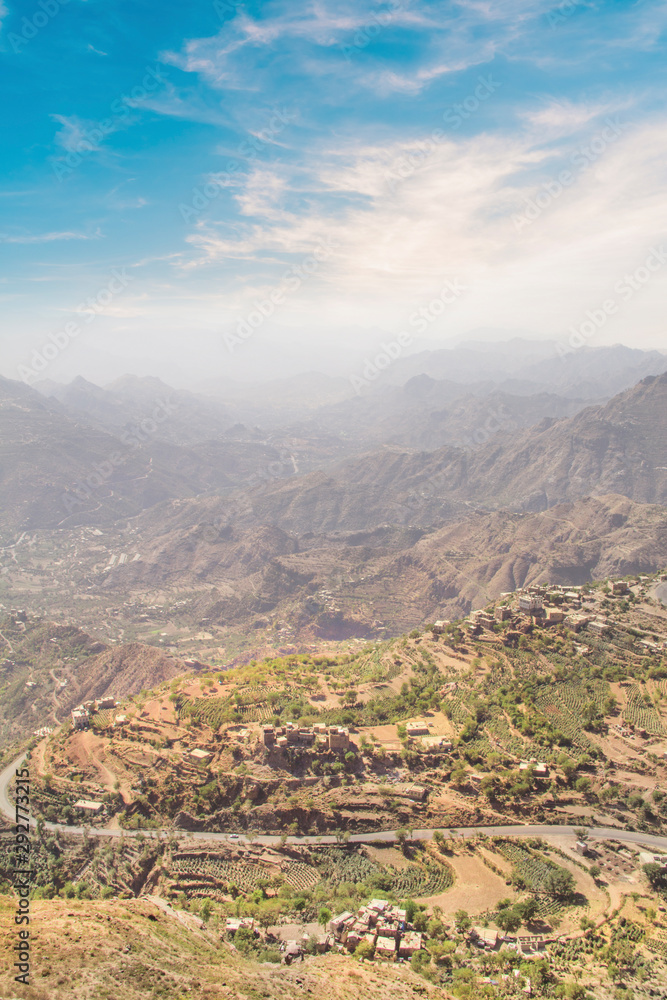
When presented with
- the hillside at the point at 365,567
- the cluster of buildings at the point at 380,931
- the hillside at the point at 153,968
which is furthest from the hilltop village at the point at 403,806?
the hillside at the point at 365,567

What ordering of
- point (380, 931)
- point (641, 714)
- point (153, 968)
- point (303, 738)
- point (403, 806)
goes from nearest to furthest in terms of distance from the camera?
point (153, 968), point (380, 931), point (403, 806), point (303, 738), point (641, 714)

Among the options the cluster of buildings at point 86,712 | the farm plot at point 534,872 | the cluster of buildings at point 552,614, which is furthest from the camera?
the cluster of buildings at point 552,614

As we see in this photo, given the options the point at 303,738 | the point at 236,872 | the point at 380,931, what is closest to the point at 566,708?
the point at 303,738

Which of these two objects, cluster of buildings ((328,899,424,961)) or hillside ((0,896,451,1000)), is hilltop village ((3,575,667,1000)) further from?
hillside ((0,896,451,1000))

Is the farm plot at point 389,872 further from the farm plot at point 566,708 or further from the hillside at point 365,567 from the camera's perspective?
the hillside at point 365,567

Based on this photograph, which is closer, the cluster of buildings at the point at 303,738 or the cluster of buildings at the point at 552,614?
the cluster of buildings at the point at 303,738

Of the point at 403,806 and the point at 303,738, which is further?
the point at 303,738

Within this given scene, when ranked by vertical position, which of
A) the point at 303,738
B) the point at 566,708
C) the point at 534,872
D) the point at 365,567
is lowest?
the point at 534,872

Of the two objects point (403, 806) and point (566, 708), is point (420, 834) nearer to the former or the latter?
point (403, 806)
